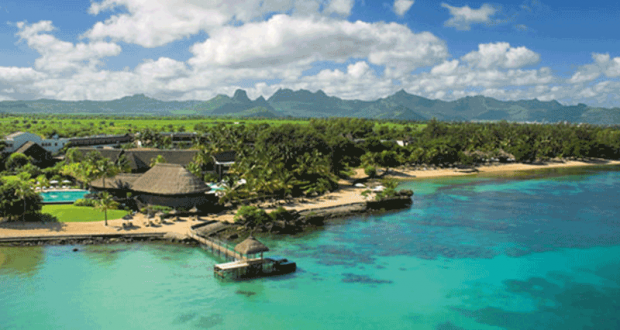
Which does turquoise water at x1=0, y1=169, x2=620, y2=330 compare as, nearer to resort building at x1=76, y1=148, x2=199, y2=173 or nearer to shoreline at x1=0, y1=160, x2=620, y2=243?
shoreline at x1=0, y1=160, x2=620, y2=243

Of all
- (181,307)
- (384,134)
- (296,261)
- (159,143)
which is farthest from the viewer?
(384,134)

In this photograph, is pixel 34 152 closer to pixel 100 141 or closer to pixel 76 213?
pixel 100 141

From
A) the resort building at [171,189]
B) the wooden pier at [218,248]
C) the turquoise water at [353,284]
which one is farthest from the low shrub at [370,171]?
the wooden pier at [218,248]

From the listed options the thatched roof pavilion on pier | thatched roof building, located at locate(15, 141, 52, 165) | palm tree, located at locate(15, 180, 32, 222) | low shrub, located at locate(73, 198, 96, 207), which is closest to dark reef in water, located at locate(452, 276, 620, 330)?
the thatched roof pavilion on pier

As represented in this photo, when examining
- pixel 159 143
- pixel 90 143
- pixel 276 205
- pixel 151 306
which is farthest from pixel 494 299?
pixel 90 143

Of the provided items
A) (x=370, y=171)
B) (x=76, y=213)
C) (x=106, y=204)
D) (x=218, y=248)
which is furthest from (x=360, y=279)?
(x=370, y=171)

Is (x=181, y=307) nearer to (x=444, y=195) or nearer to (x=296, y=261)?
(x=296, y=261)

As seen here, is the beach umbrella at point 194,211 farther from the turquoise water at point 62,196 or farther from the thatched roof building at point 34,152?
the thatched roof building at point 34,152
